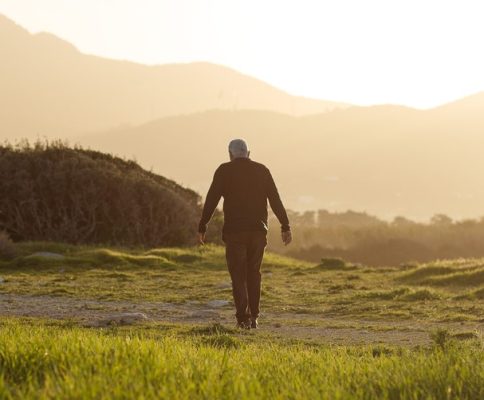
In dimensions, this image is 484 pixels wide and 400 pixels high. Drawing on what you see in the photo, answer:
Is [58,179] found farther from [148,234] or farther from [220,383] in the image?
[220,383]

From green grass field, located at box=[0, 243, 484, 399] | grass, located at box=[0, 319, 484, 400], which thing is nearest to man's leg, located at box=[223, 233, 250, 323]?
green grass field, located at box=[0, 243, 484, 399]

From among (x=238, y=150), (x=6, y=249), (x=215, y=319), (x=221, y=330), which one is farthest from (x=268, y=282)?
(x=221, y=330)

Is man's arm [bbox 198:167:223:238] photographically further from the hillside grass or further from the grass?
the grass

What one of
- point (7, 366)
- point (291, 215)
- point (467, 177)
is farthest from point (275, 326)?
point (467, 177)

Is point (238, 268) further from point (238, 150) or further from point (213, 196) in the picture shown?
point (238, 150)

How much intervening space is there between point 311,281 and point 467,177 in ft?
534

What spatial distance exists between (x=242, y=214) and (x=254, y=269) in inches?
32.2

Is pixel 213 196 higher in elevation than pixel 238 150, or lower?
lower

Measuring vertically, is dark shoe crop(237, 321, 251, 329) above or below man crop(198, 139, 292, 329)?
below

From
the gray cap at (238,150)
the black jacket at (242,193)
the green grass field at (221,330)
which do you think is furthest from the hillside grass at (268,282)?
the gray cap at (238,150)

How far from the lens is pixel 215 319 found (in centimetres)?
1348

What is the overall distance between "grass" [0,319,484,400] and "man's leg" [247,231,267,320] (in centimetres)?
500

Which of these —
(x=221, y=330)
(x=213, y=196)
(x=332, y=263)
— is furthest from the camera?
(x=332, y=263)

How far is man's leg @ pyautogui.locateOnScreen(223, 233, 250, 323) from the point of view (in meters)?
11.6
